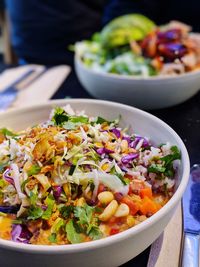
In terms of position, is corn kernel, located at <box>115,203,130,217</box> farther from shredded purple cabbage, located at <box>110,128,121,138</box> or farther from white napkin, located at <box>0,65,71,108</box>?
white napkin, located at <box>0,65,71,108</box>

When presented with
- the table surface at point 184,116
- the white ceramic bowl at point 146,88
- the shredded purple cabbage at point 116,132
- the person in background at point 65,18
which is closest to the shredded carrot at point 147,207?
the shredded purple cabbage at point 116,132

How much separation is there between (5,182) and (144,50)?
33.5 inches

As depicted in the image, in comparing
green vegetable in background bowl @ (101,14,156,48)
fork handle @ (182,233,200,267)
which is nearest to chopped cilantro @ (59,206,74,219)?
fork handle @ (182,233,200,267)

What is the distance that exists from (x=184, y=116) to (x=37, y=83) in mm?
677

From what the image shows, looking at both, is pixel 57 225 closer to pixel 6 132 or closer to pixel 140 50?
pixel 6 132

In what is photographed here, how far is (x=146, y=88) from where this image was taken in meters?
1.13

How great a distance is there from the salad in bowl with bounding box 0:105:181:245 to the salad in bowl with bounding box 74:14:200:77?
1.72 ft

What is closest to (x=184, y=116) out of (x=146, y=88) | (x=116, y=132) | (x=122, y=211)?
(x=146, y=88)

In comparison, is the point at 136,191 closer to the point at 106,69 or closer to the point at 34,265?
the point at 34,265

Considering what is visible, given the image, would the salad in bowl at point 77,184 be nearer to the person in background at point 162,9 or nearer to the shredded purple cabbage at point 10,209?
the shredded purple cabbage at point 10,209

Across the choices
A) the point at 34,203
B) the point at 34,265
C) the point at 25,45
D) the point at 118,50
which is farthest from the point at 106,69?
the point at 25,45

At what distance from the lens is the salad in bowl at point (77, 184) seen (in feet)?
2.05

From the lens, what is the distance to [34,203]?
25.3 inches

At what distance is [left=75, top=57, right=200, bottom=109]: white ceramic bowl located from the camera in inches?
44.0
